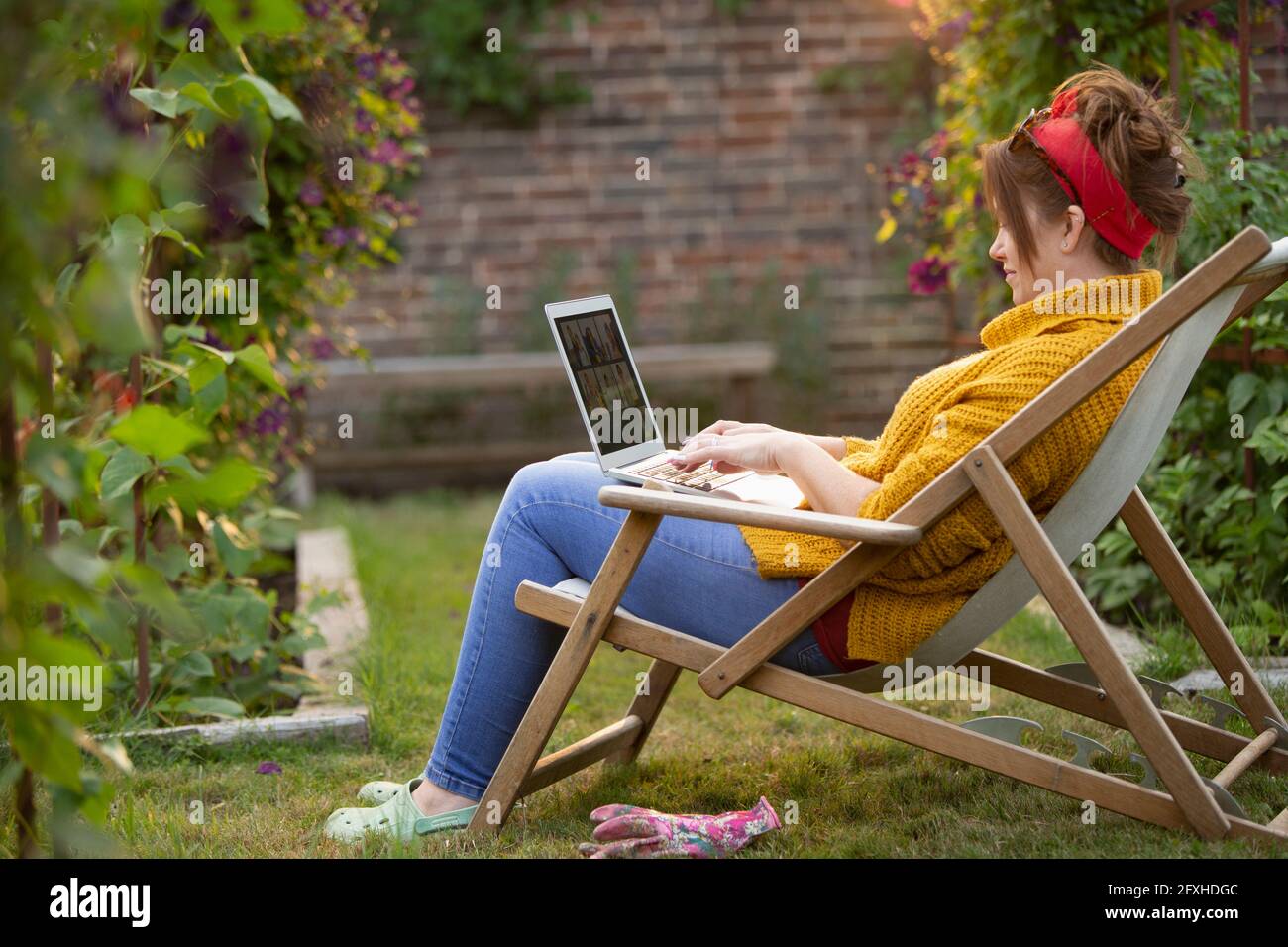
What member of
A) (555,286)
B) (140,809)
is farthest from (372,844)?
(555,286)

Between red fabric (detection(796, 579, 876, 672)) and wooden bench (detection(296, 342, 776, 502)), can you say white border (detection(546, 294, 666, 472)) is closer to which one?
red fabric (detection(796, 579, 876, 672))

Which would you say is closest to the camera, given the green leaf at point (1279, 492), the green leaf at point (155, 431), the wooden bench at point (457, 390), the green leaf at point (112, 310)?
the green leaf at point (112, 310)

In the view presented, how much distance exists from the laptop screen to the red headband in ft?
2.70

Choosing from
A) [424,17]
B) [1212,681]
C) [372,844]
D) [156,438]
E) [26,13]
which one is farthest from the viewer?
[424,17]

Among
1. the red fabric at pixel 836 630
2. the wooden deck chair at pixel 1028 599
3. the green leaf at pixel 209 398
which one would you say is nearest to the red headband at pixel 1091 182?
the wooden deck chair at pixel 1028 599

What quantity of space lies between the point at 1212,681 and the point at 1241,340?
95 centimetres

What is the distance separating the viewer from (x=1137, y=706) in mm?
1918

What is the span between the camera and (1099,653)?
1930mm

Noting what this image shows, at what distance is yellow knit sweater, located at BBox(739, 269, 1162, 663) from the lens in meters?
2.02

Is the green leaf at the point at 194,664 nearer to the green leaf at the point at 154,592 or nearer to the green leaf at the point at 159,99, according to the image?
the green leaf at the point at 159,99

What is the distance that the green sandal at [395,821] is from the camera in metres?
2.25

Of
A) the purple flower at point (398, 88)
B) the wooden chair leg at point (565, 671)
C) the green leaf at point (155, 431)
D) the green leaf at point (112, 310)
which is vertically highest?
the purple flower at point (398, 88)

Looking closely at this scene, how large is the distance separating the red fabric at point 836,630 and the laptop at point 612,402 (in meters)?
0.27
